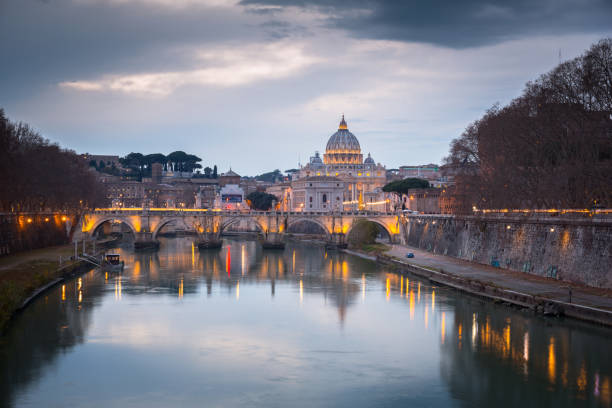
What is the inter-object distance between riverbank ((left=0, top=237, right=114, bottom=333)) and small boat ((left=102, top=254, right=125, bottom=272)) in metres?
1.37

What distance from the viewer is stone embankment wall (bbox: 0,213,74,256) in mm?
60338

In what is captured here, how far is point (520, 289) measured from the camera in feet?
131

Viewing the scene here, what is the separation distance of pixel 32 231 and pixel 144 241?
2185 centimetres

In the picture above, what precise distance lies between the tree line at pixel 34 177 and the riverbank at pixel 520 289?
3253cm

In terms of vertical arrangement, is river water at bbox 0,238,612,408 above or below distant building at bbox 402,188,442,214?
below

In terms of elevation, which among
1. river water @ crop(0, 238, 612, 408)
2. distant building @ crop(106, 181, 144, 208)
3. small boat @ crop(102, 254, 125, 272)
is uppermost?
distant building @ crop(106, 181, 144, 208)

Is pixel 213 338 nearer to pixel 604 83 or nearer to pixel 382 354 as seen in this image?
pixel 382 354

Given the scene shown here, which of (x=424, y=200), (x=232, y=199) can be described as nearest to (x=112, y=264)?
(x=424, y=200)

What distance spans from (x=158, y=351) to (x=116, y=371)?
3.50 meters

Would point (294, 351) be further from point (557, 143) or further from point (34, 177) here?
point (34, 177)

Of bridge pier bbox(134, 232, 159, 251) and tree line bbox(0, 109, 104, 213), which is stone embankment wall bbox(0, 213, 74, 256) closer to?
tree line bbox(0, 109, 104, 213)

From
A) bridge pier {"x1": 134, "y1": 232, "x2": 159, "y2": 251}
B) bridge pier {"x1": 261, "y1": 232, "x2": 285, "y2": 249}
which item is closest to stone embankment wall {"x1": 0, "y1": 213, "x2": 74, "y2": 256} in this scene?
bridge pier {"x1": 134, "y1": 232, "x2": 159, "y2": 251}

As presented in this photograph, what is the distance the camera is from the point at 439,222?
71.3 m

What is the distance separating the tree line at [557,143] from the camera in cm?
4400
